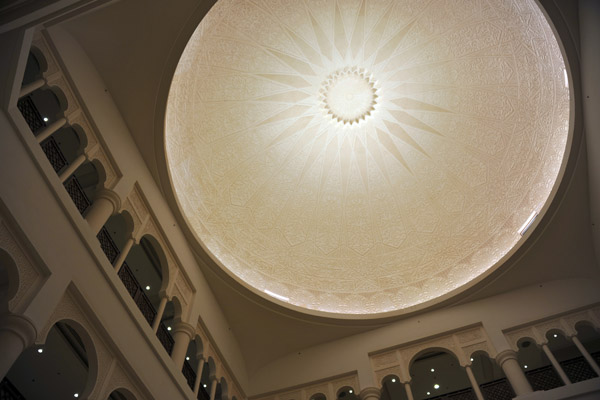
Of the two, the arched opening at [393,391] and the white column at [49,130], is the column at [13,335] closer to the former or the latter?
the white column at [49,130]

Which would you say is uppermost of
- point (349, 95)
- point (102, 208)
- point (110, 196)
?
point (349, 95)

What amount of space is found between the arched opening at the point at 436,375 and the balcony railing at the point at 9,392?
9.15 meters

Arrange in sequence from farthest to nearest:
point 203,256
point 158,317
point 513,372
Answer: point 203,256 → point 513,372 → point 158,317

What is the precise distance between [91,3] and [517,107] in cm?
925

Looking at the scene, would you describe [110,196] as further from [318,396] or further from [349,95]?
[349,95]

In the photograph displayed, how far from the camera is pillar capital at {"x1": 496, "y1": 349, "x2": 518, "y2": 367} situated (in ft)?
30.8

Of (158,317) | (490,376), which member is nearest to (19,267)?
(158,317)

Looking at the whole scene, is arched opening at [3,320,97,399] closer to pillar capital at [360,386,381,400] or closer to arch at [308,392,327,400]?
arch at [308,392,327,400]

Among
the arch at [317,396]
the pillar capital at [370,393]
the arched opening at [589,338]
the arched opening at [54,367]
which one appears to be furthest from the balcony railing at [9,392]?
the arched opening at [589,338]

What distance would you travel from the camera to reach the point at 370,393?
984cm

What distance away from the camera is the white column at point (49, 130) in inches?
259

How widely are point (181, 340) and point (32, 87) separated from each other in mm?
5095

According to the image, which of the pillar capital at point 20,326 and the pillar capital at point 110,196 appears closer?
the pillar capital at point 20,326

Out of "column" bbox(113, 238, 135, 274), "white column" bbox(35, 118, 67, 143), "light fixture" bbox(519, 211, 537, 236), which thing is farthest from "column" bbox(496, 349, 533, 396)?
"white column" bbox(35, 118, 67, 143)
